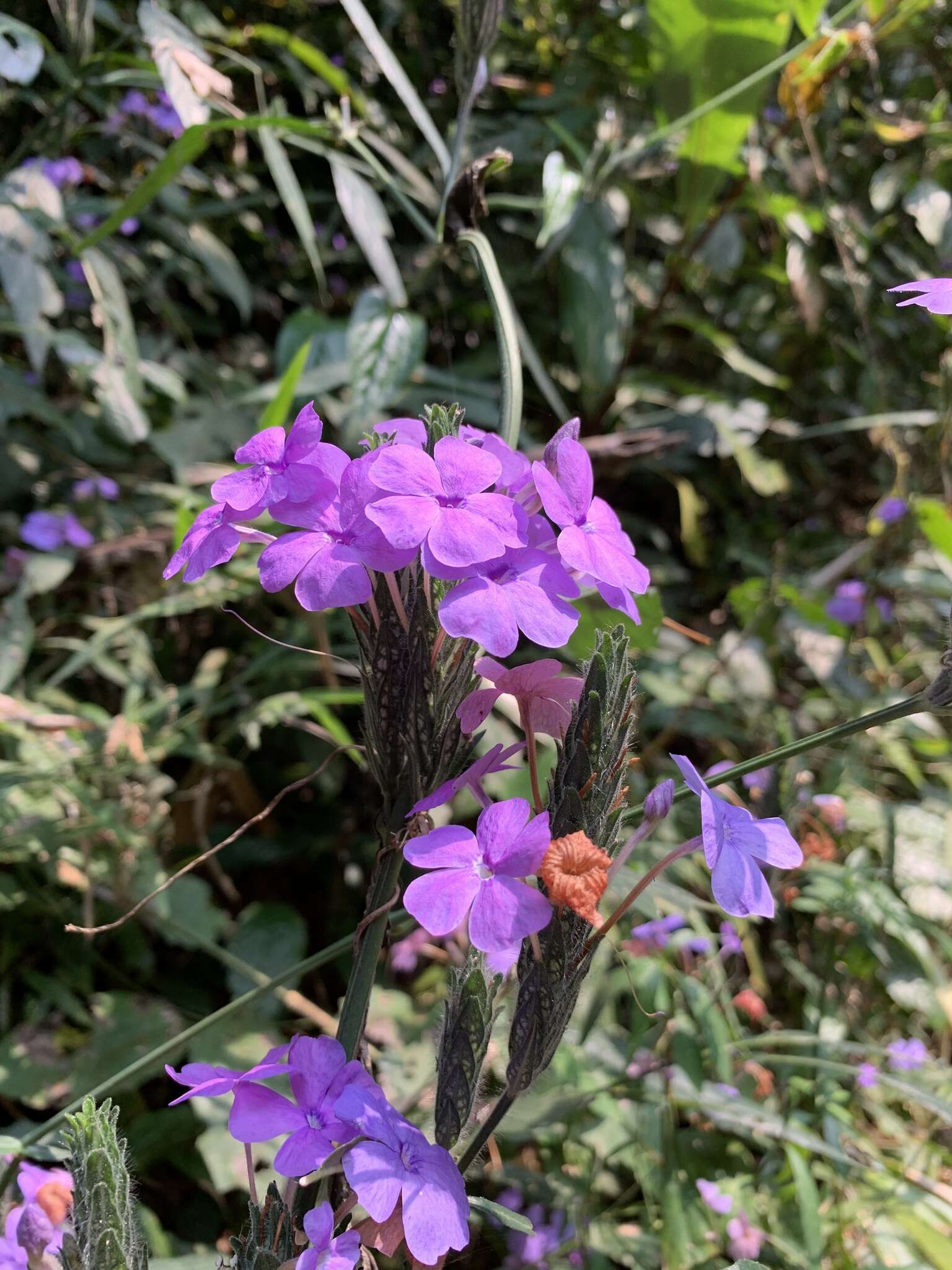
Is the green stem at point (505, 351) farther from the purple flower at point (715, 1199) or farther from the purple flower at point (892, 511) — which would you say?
the purple flower at point (892, 511)

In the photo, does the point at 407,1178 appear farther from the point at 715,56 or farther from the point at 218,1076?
the point at 715,56

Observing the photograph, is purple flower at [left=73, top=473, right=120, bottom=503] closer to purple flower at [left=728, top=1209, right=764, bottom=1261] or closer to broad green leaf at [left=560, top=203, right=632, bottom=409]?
broad green leaf at [left=560, top=203, right=632, bottom=409]

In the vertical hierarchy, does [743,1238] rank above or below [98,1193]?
below

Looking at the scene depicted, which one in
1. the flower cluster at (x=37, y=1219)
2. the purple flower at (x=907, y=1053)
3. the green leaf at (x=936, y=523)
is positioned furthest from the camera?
the green leaf at (x=936, y=523)

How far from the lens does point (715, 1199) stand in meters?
0.93

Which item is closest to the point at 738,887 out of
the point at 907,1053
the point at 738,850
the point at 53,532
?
the point at 738,850

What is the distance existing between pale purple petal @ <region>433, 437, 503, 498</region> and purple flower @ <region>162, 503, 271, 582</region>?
9 cm

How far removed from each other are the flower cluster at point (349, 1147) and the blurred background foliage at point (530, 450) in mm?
195

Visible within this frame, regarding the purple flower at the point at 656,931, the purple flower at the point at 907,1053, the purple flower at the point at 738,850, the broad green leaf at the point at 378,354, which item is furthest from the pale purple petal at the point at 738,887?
the purple flower at the point at 907,1053

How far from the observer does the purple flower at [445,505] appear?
0.37 m

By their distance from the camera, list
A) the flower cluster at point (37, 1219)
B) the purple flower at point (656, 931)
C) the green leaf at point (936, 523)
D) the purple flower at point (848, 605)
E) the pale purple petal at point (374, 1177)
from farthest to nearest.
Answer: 1. the purple flower at point (848, 605)
2. the green leaf at point (936, 523)
3. the purple flower at point (656, 931)
4. the flower cluster at point (37, 1219)
5. the pale purple petal at point (374, 1177)

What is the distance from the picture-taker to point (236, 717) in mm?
1297

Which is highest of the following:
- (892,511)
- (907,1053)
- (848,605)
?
(892,511)

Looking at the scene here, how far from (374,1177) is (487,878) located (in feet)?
0.39
